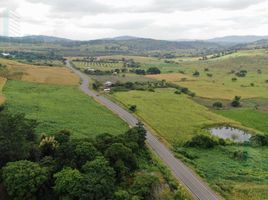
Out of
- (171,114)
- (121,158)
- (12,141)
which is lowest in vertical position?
(171,114)

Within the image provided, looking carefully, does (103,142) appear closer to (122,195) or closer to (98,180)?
(98,180)

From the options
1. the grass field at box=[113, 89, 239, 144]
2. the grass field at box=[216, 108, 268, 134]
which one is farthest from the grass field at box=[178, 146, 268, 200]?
the grass field at box=[216, 108, 268, 134]

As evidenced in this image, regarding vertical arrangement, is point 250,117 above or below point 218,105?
below

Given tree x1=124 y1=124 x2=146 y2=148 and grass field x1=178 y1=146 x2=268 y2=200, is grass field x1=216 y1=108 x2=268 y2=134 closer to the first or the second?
grass field x1=178 y1=146 x2=268 y2=200

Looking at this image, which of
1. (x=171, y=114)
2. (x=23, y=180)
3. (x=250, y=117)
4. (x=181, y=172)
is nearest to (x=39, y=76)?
(x=171, y=114)

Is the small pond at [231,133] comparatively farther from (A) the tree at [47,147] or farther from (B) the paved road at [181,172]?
(A) the tree at [47,147]

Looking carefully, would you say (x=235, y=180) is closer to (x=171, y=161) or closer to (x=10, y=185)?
(x=171, y=161)

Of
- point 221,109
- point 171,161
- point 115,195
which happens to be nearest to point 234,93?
point 221,109
